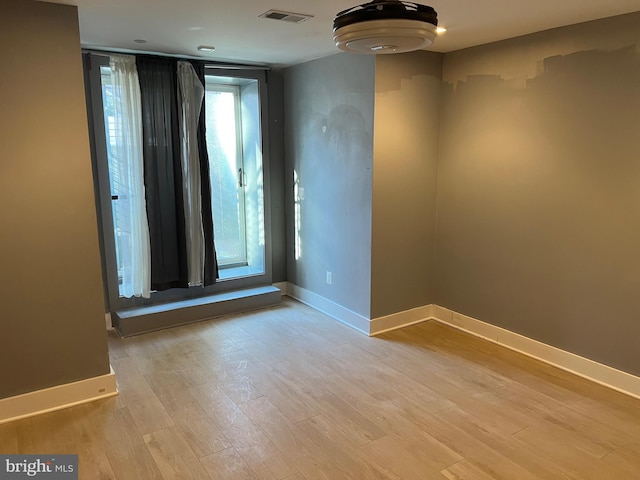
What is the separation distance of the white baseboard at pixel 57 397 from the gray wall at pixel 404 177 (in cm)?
205

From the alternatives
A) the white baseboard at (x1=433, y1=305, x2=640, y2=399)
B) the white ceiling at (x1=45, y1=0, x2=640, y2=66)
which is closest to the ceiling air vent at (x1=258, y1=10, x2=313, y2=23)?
the white ceiling at (x1=45, y1=0, x2=640, y2=66)

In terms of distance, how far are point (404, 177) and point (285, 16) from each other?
1624mm

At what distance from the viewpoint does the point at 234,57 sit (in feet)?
13.3

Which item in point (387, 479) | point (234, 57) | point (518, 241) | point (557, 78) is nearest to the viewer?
point (387, 479)

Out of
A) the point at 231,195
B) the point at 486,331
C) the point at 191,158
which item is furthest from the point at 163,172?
the point at 486,331

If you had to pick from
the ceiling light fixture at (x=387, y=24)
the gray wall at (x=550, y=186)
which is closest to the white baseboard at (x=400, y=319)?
the gray wall at (x=550, y=186)

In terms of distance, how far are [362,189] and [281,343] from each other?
1.40 meters

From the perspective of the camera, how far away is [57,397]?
278cm

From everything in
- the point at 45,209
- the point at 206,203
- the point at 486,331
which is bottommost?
the point at 486,331

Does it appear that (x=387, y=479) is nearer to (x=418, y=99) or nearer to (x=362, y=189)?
(x=362, y=189)

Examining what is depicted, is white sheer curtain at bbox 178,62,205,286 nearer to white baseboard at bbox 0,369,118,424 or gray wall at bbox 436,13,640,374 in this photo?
white baseboard at bbox 0,369,118,424

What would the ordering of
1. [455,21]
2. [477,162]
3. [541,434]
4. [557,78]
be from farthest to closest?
[477,162] → [557,78] → [455,21] → [541,434]

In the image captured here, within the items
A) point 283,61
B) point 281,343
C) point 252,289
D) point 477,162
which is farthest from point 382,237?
point 283,61

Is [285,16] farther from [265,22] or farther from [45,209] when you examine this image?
[45,209]
